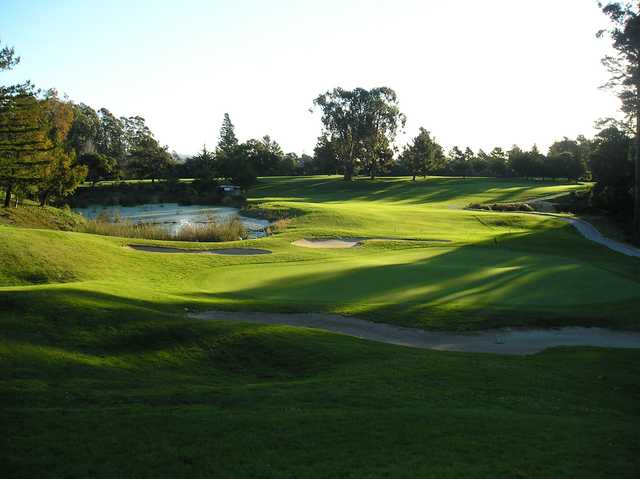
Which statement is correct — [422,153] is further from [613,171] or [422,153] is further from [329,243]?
[329,243]

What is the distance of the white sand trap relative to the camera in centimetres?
3206

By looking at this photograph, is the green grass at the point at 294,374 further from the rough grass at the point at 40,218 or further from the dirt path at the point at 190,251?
the rough grass at the point at 40,218

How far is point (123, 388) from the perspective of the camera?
9.18 m

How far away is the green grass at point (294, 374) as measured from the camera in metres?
6.45

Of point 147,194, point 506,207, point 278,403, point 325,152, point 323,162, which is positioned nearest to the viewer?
point 278,403

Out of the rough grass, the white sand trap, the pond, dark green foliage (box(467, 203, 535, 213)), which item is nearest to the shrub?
the pond

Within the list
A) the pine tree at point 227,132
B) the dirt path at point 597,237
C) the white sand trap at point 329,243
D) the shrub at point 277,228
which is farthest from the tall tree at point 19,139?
the pine tree at point 227,132

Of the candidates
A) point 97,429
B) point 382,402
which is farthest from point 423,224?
point 97,429

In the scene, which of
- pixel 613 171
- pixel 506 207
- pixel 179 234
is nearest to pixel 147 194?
pixel 179 234

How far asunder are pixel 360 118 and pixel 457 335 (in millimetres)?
80844

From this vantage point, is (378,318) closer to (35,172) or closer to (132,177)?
(35,172)

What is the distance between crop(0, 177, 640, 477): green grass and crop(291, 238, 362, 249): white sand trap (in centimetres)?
621

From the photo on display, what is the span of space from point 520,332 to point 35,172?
40.5m

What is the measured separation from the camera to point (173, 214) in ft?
201
